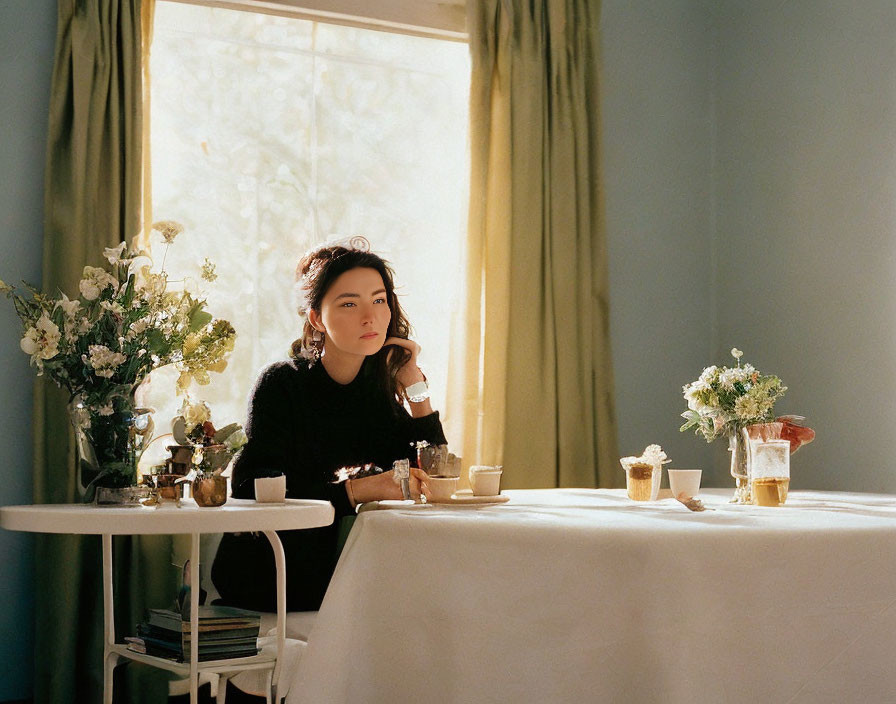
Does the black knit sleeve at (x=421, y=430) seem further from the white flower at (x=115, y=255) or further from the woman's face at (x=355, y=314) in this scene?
the white flower at (x=115, y=255)

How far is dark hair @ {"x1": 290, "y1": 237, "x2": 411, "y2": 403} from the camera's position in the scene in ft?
9.62

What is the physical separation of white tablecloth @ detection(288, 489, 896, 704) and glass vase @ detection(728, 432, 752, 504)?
0.50 m

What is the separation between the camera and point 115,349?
2.19 m

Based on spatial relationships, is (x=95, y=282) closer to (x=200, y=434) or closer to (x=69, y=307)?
(x=69, y=307)

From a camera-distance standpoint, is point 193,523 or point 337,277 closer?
point 193,523

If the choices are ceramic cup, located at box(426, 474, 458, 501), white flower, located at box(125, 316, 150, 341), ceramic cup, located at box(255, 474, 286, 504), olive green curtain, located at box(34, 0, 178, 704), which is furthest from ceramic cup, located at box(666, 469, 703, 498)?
olive green curtain, located at box(34, 0, 178, 704)

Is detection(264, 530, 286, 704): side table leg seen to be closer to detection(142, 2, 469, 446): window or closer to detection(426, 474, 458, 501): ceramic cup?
detection(426, 474, 458, 501): ceramic cup

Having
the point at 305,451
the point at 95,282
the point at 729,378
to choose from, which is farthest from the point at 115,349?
the point at 729,378

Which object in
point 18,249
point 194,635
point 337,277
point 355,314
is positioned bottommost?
point 194,635

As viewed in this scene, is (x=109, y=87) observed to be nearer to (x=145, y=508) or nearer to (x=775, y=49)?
(x=145, y=508)

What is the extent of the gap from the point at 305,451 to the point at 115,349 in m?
0.72

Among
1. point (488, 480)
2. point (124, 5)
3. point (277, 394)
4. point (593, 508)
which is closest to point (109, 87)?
point (124, 5)

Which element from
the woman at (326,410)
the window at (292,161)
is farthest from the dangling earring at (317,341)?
the window at (292,161)

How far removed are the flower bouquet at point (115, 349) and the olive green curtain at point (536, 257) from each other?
5.08 ft
